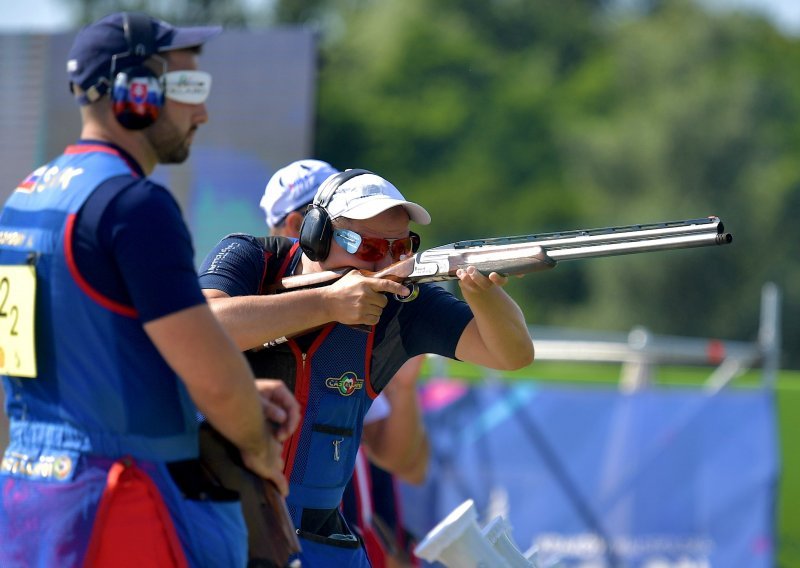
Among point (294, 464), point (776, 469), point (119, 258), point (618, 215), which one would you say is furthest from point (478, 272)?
point (618, 215)

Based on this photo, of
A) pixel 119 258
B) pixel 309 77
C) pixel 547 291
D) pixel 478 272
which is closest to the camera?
pixel 119 258

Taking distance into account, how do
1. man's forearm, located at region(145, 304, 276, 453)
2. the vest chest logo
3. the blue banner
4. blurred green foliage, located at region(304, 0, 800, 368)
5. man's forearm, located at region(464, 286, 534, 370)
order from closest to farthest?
man's forearm, located at region(145, 304, 276, 453)
man's forearm, located at region(464, 286, 534, 370)
the vest chest logo
the blue banner
blurred green foliage, located at region(304, 0, 800, 368)

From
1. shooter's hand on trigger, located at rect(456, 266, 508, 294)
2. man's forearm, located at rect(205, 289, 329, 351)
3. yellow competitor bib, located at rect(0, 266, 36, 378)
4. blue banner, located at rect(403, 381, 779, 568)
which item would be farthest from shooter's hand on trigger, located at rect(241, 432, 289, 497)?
blue banner, located at rect(403, 381, 779, 568)

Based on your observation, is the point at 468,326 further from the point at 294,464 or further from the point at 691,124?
the point at 691,124

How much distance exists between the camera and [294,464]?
11.8 feet

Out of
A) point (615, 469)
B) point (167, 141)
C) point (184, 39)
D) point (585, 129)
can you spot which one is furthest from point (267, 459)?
point (585, 129)

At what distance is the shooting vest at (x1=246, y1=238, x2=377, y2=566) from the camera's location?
360cm

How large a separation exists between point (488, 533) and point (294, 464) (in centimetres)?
59

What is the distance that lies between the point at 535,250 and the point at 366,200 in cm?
56

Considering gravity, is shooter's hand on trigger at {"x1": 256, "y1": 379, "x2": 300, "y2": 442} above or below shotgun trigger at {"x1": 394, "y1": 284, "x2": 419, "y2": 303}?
below

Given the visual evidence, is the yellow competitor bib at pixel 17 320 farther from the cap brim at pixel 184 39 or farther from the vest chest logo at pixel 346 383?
the vest chest logo at pixel 346 383

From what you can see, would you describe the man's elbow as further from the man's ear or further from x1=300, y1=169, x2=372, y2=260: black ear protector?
the man's ear

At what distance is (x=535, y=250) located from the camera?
333 cm

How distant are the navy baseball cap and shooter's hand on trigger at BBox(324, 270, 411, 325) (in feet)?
2.80
